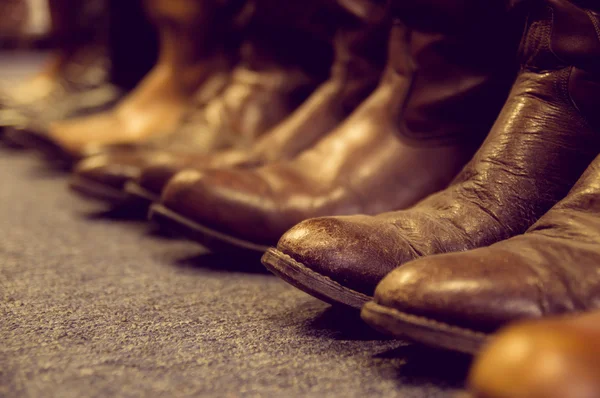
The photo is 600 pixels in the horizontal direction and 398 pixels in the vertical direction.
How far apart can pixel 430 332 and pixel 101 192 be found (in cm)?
84

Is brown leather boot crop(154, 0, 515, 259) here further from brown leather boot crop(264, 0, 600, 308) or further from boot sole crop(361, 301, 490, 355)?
boot sole crop(361, 301, 490, 355)

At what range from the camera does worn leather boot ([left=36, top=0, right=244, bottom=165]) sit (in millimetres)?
1557

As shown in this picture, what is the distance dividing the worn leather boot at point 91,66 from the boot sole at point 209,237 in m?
0.88

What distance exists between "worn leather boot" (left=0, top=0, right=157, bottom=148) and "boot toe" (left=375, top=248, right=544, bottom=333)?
52.0 inches

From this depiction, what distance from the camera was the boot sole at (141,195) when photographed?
1134 mm

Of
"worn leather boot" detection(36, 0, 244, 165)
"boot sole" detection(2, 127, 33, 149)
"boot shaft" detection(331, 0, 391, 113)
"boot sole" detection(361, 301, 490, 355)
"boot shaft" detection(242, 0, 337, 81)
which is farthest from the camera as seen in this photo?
"boot sole" detection(2, 127, 33, 149)

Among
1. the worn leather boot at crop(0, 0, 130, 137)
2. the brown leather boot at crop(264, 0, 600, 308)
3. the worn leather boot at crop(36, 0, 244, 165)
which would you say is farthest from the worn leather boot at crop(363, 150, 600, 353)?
the worn leather boot at crop(0, 0, 130, 137)

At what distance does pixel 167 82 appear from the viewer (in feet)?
5.46

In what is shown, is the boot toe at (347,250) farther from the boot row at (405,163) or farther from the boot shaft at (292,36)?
the boot shaft at (292,36)

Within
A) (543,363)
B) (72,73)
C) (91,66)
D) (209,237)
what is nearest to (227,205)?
(209,237)

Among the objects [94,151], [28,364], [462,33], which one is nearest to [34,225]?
[94,151]

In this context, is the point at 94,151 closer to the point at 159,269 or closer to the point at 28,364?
the point at 159,269

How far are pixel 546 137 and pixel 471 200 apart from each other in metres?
0.09

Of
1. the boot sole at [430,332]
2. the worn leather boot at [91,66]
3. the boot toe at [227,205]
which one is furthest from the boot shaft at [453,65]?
the worn leather boot at [91,66]
